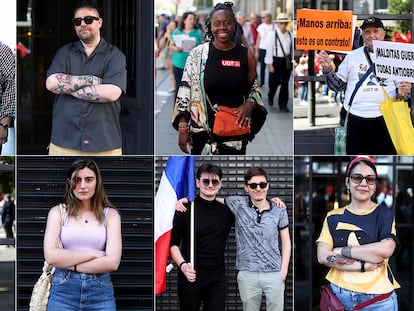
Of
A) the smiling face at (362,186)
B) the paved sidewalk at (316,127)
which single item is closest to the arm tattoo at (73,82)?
the paved sidewalk at (316,127)

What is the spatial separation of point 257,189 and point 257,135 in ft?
1.32

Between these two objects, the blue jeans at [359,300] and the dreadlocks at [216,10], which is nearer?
the dreadlocks at [216,10]

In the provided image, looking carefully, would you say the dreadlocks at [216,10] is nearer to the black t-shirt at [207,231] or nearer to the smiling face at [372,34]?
the smiling face at [372,34]

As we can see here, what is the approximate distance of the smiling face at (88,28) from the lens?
766 cm

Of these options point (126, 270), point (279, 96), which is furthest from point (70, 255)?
point (279, 96)

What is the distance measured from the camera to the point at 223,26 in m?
7.61

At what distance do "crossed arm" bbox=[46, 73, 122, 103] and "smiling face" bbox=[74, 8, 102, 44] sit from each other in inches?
Answer: 10.7

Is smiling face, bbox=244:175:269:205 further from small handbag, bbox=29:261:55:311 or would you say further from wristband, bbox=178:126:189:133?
small handbag, bbox=29:261:55:311

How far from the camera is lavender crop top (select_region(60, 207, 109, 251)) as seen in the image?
7.67 meters

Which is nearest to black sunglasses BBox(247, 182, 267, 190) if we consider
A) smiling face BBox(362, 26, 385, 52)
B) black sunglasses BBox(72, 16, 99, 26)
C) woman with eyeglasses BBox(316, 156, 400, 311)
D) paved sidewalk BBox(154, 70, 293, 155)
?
paved sidewalk BBox(154, 70, 293, 155)

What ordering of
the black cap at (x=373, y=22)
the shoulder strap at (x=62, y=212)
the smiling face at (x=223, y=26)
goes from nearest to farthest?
1. the smiling face at (x=223, y=26)
2. the shoulder strap at (x=62, y=212)
3. the black cap at (x=373, y=22)

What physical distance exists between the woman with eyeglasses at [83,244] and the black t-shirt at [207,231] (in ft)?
1.62

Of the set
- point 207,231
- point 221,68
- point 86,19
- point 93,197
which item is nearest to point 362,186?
point 207,231

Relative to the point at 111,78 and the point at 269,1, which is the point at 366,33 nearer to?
the point at 269,1
